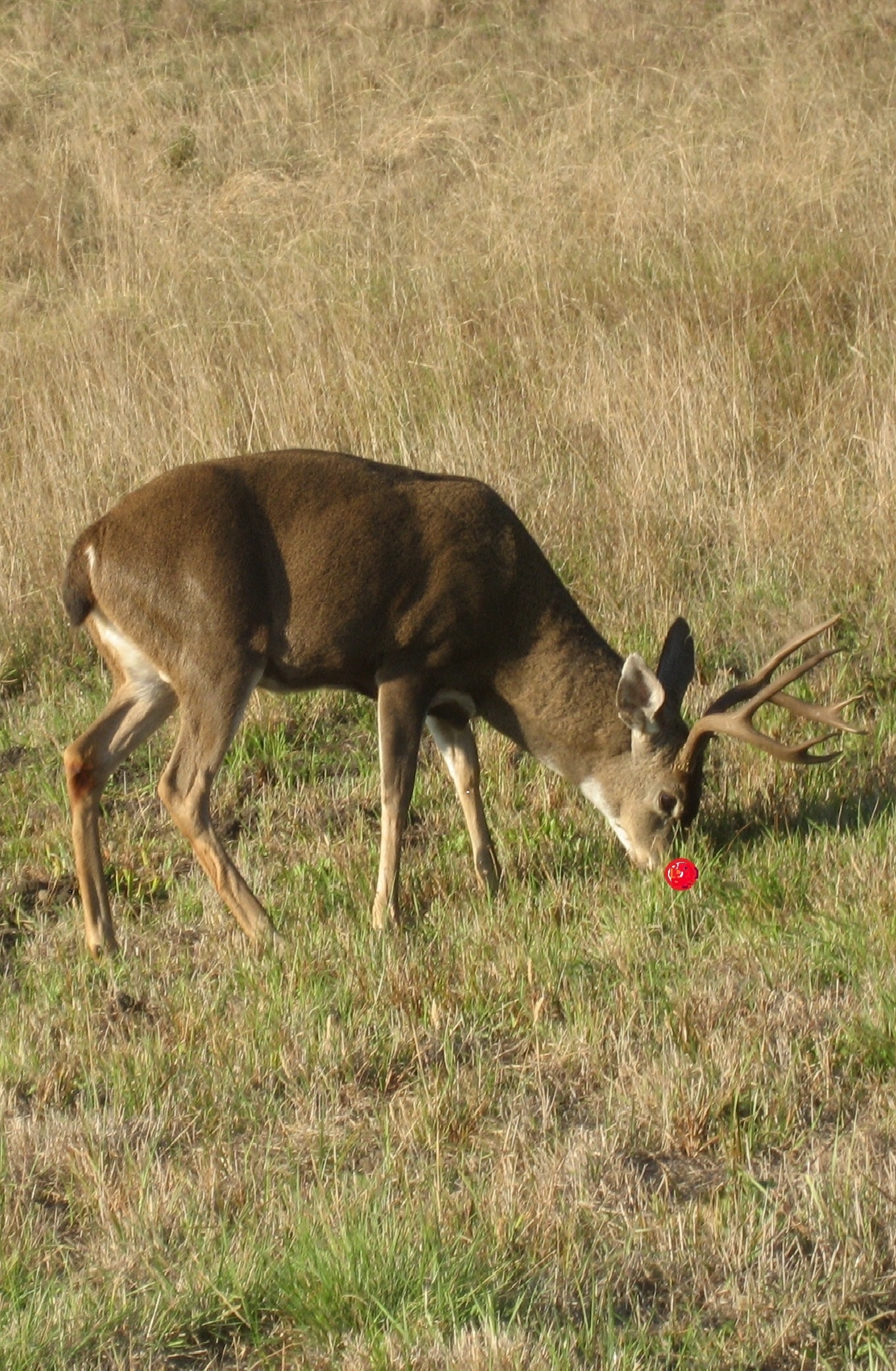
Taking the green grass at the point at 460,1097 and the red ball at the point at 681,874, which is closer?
the green grass at the point at 460,1097

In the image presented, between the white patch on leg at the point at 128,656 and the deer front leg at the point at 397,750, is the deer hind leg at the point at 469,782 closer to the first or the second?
the deer front leg at the point at 397,750

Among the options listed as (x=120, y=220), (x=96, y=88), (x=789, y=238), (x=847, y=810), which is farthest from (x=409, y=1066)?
(x=96, y=88)

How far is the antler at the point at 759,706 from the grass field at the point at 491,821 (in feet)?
1.14

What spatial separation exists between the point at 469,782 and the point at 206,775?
1080mm

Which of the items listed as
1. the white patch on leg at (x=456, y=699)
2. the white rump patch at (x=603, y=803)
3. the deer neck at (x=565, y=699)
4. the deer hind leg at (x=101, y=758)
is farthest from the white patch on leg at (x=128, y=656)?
the white rump patch at (x=603, y=803)

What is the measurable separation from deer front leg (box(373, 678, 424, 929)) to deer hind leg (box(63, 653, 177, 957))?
0.80m

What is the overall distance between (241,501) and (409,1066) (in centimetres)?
227

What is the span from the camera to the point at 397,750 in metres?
5.96

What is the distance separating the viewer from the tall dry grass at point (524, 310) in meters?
8.28

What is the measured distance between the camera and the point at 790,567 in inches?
313

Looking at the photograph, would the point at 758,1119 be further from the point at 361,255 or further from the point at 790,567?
the point at 361,255

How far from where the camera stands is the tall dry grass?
27.2 ft

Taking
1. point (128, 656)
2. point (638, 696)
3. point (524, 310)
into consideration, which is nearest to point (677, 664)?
point (638, 696)

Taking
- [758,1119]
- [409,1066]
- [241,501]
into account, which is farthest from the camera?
[241,501]
